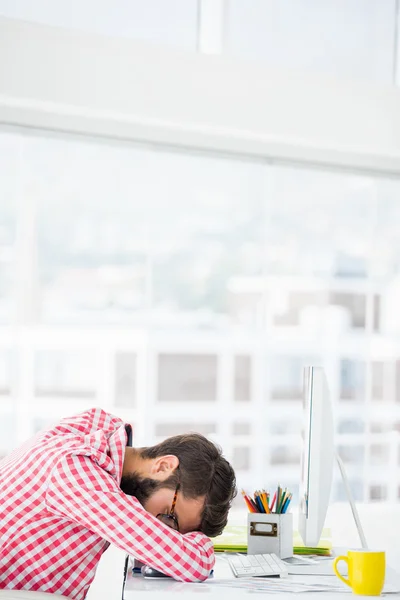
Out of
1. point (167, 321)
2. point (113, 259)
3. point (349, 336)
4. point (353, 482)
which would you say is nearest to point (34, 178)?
point (113, 259)

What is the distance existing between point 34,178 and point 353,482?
347cm

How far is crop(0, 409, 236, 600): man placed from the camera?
1.62 meters

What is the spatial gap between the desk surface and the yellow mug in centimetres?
4

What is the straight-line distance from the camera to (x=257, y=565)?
1.83m

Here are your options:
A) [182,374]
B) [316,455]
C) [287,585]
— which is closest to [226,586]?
[287,585]

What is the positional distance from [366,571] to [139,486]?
0.57 meters

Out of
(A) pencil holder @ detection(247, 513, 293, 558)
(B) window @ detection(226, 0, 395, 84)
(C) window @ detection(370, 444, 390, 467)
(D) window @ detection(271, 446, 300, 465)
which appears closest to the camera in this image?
(A) pencil holder @ detection(247, 513, 293, 558)

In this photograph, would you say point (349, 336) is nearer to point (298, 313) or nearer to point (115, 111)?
point (298, 313)

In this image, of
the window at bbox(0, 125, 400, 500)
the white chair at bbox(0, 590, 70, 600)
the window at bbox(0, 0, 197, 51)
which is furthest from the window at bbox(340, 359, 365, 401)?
the white chair at bbox(0, 590, 70, 600)

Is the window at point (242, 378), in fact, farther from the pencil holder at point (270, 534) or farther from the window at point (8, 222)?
the pencil holder at point (270, 534)

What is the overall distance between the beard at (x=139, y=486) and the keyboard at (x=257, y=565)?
0.28 metres

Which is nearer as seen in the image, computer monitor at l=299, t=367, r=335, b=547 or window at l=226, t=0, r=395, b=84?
computer monitor at l=299, t=367, r=335, b=547

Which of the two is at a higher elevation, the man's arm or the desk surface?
the man's arm

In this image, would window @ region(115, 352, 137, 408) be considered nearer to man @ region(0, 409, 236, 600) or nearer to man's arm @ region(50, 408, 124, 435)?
man's arm @ region(50, 408, 124, 435)
